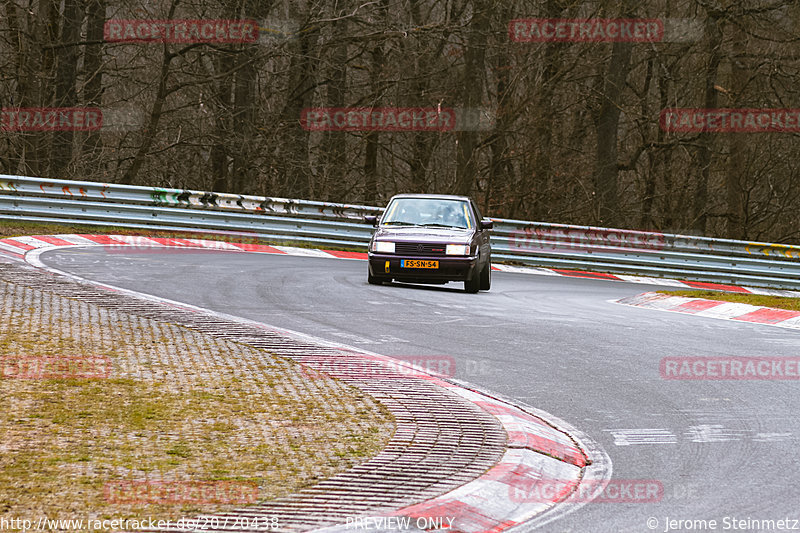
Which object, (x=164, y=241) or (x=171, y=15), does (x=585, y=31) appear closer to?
(x=171, y=15)

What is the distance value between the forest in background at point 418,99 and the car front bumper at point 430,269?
40.3 ft

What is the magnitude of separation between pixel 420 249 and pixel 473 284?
3.42 feet

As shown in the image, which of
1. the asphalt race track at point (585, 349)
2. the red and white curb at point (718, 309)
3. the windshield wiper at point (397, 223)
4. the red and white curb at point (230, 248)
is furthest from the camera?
the red and white curb at point (230, 248)

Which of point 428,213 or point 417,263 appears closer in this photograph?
point 417,263

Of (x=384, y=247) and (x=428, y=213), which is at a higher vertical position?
(x=428, y=213)

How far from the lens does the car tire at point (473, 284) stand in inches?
668

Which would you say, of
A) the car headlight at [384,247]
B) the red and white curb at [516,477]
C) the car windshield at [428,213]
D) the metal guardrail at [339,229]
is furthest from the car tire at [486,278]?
the red and white curb at [516,477]

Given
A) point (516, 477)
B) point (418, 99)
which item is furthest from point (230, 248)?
point (516, 477)

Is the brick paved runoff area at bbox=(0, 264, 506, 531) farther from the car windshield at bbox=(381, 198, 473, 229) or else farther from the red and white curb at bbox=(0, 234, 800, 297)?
the red and white curb at bbox=(0, 234, 800, 297)

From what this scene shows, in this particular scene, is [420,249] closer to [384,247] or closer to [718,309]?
[384,247]

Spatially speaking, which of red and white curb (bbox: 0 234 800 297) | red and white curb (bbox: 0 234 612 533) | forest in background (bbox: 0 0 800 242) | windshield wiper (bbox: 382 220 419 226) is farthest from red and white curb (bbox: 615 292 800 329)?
forest in background (bbox: 0 0 800 242)

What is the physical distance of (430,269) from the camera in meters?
16.9

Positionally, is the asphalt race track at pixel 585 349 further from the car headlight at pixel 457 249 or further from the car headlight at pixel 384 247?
the car headlight at pixel 457 249

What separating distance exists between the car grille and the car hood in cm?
8
